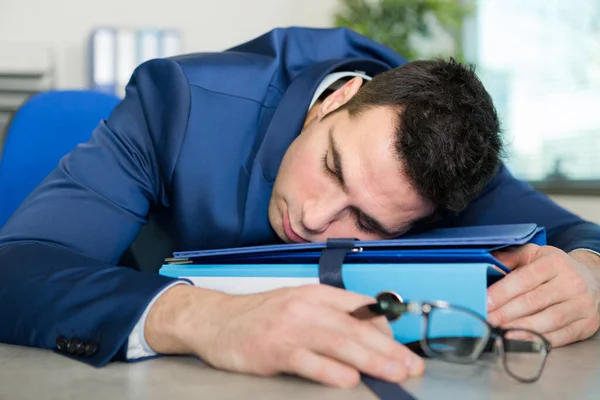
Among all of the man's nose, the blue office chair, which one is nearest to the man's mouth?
the man's nose

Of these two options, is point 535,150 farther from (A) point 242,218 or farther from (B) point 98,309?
(B) point 98,309

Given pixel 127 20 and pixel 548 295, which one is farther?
pixel 127 20

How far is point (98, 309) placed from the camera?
82 centimetres

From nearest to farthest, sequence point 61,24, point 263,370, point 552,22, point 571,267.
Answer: point 263,370 → point 571,267 → point 552,22 → point 61,24

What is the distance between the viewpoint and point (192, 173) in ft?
4.11

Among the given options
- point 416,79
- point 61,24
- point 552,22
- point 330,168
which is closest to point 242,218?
point 330,168

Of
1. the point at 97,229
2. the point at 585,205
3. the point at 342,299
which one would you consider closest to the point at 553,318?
the point at 342,299

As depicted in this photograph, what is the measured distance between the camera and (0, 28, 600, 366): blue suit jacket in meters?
1.09

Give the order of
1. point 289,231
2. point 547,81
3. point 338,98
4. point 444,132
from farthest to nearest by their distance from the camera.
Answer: point 547,81 < point 338,98 < point 289,231 < point 444,132

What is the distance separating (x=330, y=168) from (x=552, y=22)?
223 cm

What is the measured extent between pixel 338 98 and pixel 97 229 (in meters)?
0.51

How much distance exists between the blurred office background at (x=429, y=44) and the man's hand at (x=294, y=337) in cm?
224

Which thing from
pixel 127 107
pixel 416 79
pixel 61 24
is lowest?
pixel 61 24

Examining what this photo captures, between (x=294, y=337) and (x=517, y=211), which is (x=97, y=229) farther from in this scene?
(x=517, y=211)
